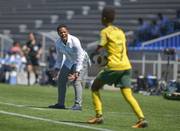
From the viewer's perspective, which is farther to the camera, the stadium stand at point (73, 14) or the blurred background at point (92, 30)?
the stadium stand at point (73, 14)

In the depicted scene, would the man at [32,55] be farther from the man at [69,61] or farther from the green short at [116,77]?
the green short at [116,77]

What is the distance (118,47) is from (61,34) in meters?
3.30

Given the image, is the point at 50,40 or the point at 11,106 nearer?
the point at 11,106

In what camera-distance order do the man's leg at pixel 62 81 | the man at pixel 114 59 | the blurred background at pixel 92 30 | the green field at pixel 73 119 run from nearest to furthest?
the green field at pixel 73 119 < the man at pixel 114 59 < the man's leg at pixel 62 81 < the blurred background at pixel 92 30

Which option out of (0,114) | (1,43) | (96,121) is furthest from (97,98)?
(1,43)

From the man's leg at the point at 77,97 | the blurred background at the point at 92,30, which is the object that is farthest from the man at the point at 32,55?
the man's leg at the point at 77,97

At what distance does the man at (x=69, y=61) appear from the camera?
13.1 m

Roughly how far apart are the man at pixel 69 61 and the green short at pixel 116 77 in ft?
9.08

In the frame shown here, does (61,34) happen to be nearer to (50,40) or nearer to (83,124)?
(83,124)

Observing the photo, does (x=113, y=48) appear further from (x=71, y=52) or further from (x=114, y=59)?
(x=71, y=52)

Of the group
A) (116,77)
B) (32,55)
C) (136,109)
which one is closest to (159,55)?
(32,55)

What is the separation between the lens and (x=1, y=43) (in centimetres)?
3462

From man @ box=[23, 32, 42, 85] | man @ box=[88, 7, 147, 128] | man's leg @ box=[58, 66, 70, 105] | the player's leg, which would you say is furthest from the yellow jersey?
man @ box=[23, 32, 42, 85]

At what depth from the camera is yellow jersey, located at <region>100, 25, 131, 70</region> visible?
998 centimetres
